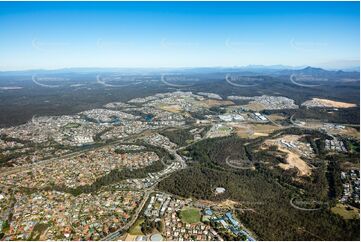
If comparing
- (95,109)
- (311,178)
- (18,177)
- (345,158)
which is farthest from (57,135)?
(345,158)

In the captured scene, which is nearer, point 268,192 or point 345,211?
point 345,211

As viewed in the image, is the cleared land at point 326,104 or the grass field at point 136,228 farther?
the cleared land at point 326,104

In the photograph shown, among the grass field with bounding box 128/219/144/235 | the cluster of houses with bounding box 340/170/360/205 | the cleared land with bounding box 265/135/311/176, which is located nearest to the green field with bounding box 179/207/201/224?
the grass field with bounding box 128/219/144/235

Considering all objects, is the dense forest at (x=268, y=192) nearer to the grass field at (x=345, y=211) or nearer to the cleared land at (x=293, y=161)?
the grass field at (x=345, y=211)

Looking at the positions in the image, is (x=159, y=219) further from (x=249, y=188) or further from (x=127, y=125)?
(x=127, y=125)

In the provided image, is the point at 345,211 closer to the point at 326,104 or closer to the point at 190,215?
the point at 190,215

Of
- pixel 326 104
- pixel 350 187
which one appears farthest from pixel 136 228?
pixel 326 104

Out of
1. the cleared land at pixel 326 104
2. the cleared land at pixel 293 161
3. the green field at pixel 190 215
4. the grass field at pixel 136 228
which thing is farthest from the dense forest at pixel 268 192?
the cleared land at pixel 326 104

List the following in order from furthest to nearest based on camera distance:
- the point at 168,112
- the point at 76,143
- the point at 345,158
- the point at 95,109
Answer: the point at 95,109
the point at 168,112
the point at 76,143
the point at 345,158
